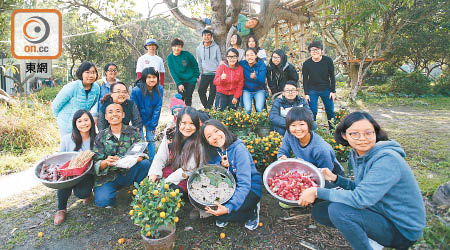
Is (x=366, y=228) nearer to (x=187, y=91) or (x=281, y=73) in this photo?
(x=281, y=73)

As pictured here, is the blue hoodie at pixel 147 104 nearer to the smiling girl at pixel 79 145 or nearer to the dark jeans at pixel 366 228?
the smiling girl at pixel 79 145

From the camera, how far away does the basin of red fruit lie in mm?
2291

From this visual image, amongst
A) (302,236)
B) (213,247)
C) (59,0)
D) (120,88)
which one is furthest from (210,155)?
(59,0)

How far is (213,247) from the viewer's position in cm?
232

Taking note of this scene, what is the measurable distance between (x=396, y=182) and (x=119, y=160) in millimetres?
2382

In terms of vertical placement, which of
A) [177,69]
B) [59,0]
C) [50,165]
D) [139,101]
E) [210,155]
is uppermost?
[59,0]

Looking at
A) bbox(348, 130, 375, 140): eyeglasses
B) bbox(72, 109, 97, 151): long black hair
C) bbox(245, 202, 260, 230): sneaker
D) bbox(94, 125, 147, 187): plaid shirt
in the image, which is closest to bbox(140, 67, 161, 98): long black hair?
bbox(94, 125, 147, 187): plaid shirt

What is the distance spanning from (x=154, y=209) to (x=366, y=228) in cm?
153

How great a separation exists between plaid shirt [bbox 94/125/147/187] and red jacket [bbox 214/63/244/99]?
2.10m

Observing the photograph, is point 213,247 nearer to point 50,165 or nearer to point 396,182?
point 396,182

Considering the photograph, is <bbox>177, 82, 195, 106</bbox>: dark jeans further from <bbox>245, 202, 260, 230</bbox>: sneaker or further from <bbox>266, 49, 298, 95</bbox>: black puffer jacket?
<bbox>245, 202, 260, 230</bbox>: sneaker

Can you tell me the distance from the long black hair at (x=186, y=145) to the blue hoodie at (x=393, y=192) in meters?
1.45

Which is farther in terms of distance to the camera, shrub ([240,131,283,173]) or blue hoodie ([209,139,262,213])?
shrub ([240,131,283,173])

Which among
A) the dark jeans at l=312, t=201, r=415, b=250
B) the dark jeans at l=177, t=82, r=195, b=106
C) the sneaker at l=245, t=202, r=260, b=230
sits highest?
the dark jeans at l=177, t=82, r=195, b=106
